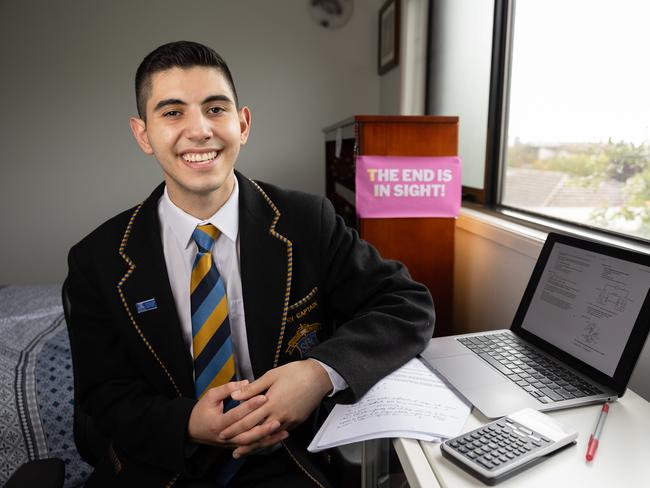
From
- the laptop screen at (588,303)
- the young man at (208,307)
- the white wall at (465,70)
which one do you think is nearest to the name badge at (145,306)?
the young man at (208,307)

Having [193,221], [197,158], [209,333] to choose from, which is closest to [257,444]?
[209,333]

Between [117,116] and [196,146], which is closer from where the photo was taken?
[196,146]

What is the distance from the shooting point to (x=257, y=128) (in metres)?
3.25

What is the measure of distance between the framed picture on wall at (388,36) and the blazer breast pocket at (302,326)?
6.62ft

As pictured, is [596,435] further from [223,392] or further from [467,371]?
[223,392]

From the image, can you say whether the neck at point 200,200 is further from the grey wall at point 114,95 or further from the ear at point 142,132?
the grey wall at point 114,95

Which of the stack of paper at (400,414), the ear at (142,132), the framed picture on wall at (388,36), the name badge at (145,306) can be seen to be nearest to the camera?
the stack of paper at (400,414)

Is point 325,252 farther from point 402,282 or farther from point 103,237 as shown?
point 103,237

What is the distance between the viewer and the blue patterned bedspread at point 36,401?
130 cm

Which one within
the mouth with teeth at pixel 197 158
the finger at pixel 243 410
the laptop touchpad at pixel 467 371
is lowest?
the finger at pixel 243 410

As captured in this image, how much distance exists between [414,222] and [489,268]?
0.96 ft

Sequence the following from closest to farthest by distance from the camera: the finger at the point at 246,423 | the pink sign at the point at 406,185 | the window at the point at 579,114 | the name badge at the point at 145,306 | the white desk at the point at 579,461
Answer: the white desk at the point at 579,461 → the finger at the point at 246,423 → the name badge at the point at 145,306 → the window at the point at 579,114 → the pink sign at the point at 406,185

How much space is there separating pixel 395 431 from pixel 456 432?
9cm

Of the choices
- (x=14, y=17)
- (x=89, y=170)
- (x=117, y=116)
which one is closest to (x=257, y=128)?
(x=117, y=116)
